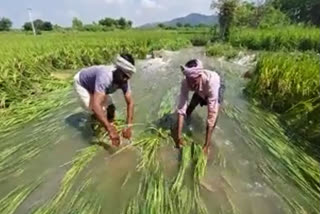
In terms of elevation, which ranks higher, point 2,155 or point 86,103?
point 86,103

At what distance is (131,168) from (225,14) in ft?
70.7

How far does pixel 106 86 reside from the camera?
4.50 m

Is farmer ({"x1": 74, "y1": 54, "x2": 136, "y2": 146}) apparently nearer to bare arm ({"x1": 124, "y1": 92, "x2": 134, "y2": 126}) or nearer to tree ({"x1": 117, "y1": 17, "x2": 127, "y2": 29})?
bare arm ({"x1": 124, "y1": 92, "x2": 134, "y2": 126})

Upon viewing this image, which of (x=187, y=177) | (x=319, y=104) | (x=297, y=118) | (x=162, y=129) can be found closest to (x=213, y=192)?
(x=187, y=177)

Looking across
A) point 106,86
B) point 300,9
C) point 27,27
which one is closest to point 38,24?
point 27,27

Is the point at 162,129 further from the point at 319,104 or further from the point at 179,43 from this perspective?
the point at 179,43

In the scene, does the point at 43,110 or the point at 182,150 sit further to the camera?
the point at 43,110

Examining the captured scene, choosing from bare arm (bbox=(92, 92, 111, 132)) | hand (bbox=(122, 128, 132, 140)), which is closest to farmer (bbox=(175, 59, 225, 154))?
hand (bbox=(122, 128, 132, 140))

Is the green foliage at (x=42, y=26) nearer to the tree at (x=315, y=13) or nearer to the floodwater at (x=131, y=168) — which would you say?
the tree at (x=315, y=13)

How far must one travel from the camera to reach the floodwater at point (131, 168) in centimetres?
359

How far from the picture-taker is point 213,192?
384cm

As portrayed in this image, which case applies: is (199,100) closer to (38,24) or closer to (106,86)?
(106,86)

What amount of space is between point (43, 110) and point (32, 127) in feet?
2.65

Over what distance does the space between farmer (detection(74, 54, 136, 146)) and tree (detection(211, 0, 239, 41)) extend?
19681mm
